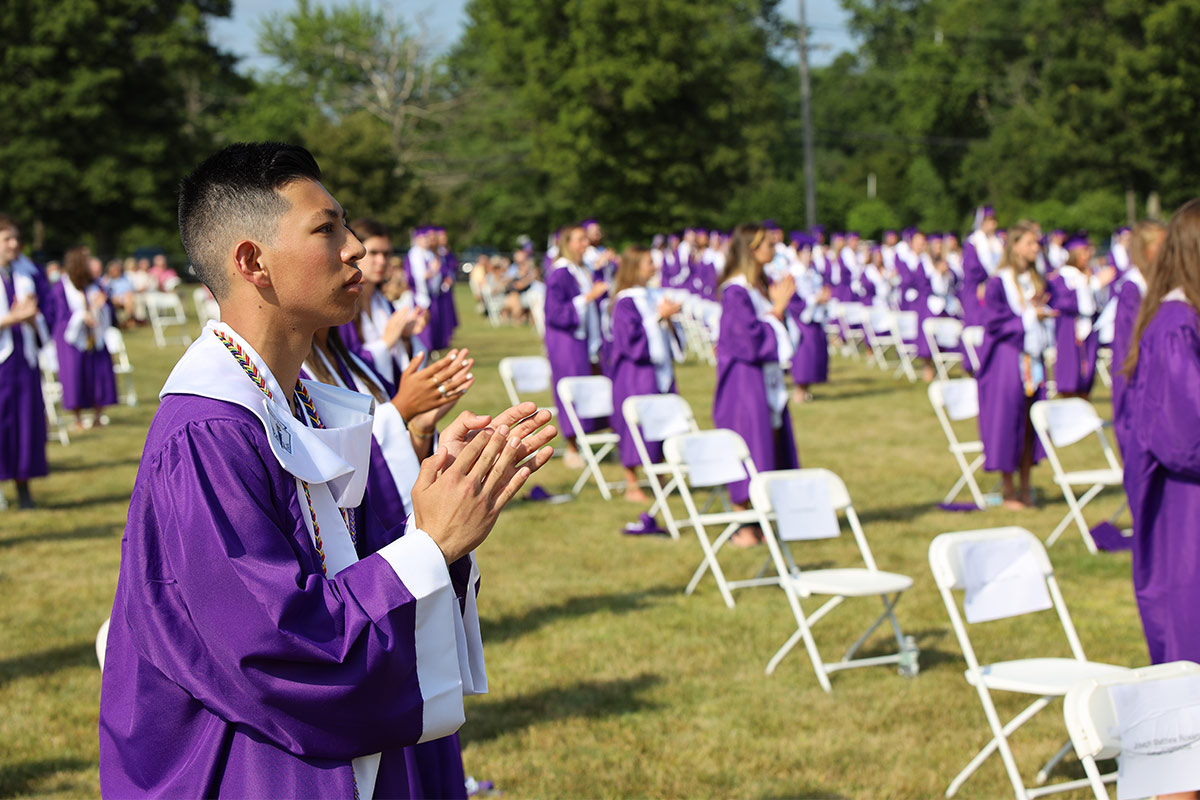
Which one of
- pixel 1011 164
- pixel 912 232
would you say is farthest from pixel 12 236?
pixel 1011 164

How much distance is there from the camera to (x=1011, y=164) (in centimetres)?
5400

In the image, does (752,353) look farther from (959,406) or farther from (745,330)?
(959,406)

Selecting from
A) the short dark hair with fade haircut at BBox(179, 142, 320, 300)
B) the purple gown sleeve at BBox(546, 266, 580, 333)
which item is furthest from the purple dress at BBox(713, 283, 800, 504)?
the short dark hair with fade haircut at BBox(179, 142, 320, 300)

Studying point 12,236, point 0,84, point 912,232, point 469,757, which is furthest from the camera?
point 0,84

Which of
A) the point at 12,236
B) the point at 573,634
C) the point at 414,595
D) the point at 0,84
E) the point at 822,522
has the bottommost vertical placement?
the point at 573,634

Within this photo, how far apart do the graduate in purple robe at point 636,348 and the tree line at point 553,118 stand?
33.1 m

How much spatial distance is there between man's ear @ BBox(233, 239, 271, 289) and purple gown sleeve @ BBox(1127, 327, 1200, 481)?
10.4ft

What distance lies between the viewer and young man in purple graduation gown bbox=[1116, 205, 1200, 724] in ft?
13.4

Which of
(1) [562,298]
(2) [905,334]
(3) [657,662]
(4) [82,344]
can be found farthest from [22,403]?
(2) [905,334]

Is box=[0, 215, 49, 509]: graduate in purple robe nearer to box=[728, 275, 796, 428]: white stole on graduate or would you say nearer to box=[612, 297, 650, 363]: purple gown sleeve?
box=[612, 297, 650, 363]: purple gown sleeve

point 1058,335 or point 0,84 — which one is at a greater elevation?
point 0,84

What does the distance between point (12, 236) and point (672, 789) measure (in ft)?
20.3

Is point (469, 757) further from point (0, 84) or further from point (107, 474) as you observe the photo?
point (0, 84)

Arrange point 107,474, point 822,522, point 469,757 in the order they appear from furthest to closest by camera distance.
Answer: point 107,474 < point 822,522 < point 469,757
